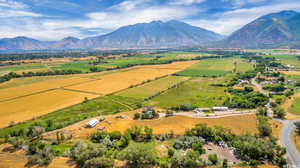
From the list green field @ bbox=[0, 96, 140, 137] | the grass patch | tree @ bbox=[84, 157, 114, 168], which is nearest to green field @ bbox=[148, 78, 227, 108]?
green field @ bbox=[0, 96, 140, 137]

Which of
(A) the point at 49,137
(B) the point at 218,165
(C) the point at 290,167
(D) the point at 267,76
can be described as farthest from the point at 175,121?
(D) the point at 267,76

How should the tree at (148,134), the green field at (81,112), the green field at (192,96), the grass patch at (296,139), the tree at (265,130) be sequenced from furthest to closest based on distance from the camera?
the green field at (192,96) < the green field at (81,112) < the tree at (265,130) < the tree at (148,134) < the grass patch at (296,139)

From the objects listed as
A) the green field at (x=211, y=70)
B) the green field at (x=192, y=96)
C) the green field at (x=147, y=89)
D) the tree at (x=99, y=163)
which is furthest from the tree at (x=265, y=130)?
the green field at (x=211, y=70)

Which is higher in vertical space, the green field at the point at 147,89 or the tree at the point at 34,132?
the green field at the point at 147,89

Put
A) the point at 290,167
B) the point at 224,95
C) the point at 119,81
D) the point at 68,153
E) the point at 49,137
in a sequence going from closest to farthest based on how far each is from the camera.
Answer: the point at 290,167 < the point at 68,153 < the point at 49,137 < the point at 224,95 < the point at 119,81

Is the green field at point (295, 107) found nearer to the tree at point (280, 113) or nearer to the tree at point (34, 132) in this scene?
the tree at point (280, 113)

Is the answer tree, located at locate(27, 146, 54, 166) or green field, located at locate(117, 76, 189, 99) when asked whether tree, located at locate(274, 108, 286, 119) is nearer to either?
green field, located at locate(117, 76, 189, 99)

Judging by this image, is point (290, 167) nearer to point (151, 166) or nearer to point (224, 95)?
point (151, 166)
